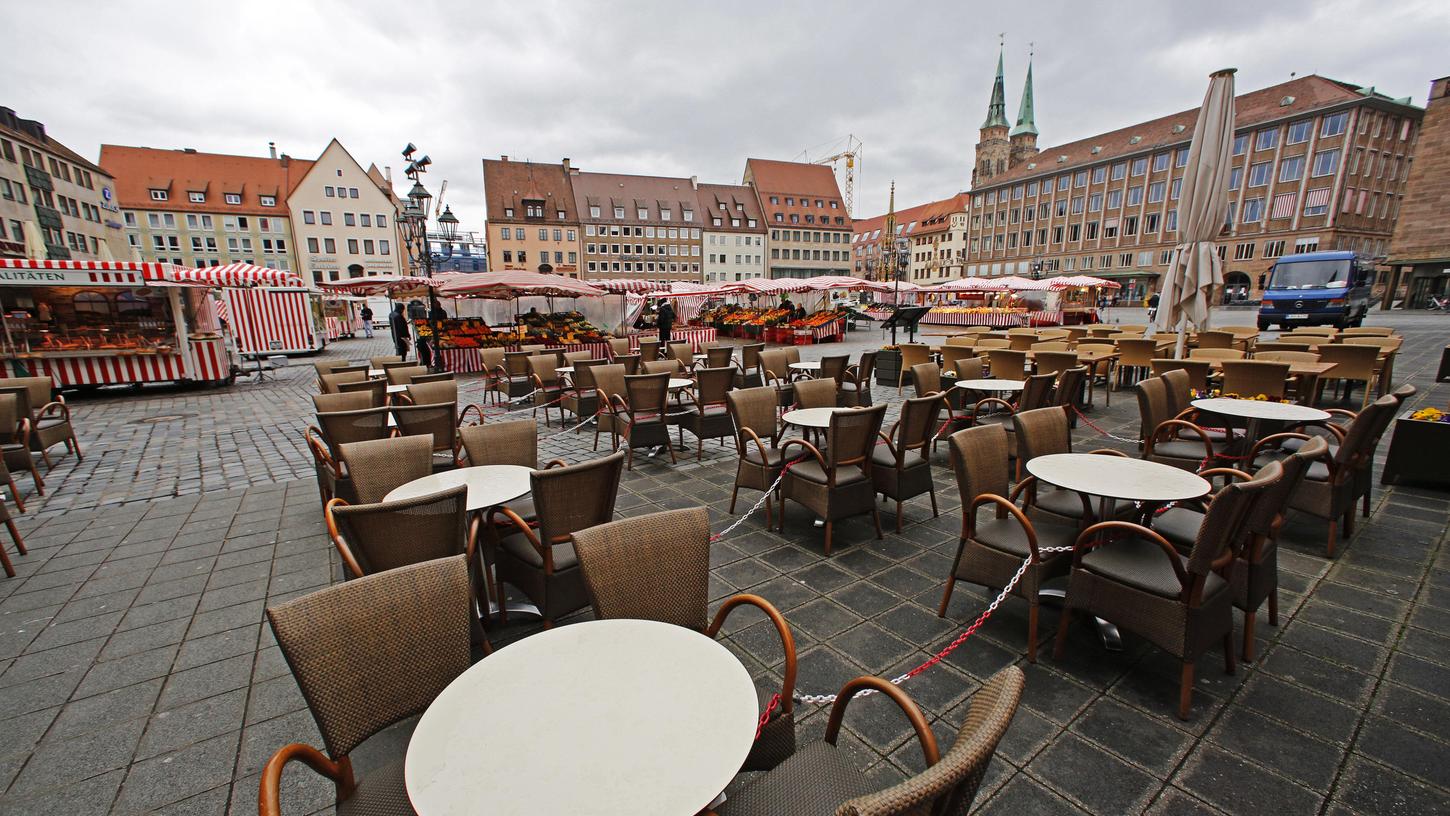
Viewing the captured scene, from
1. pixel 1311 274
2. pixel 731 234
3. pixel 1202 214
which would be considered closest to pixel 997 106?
pixel 731 234

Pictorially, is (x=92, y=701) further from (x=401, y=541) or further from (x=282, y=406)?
(x=282, y=406)

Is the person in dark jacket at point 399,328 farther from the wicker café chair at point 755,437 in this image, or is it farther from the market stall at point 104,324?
the wicker café chair at point 755,437

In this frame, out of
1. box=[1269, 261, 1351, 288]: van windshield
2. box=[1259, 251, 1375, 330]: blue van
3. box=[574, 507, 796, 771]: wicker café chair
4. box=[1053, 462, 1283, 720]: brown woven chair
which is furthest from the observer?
box=[1269, 261, 1351, 288]: van windshield

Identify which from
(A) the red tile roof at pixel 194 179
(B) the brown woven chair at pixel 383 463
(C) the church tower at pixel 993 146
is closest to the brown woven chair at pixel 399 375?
(B) the brown woven chair at pixel 383 463

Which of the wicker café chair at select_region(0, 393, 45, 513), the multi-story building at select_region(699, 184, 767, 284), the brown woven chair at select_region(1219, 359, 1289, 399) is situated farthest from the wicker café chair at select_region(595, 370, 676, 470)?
the multi-story building at select_region(699, 184, 767, 284)

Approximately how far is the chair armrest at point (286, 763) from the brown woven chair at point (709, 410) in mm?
4391

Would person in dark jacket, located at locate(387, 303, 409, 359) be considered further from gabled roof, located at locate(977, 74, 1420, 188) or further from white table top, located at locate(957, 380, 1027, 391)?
gabled roof, located at locate(977, 74, 1420, 188)

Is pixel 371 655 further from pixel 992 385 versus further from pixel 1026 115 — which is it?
pixel 1026 115

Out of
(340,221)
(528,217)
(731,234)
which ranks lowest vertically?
(340,221)

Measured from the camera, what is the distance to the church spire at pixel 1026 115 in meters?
70.6

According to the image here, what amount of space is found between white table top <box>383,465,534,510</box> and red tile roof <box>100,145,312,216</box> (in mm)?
55268

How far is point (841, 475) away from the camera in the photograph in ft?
12.7

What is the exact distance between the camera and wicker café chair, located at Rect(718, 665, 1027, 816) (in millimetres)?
802

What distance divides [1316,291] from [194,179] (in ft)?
222
